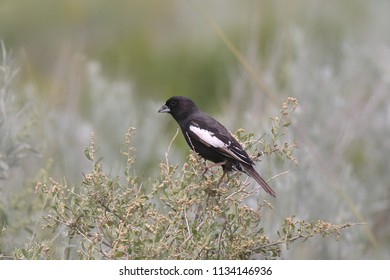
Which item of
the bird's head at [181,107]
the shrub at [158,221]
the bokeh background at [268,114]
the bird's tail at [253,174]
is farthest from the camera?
the bokeh background at [268,114]

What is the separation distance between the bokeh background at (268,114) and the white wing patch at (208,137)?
1.38 feet

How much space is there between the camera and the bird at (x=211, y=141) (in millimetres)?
4867

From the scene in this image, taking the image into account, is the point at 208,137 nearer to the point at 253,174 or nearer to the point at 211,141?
the point at 211,141

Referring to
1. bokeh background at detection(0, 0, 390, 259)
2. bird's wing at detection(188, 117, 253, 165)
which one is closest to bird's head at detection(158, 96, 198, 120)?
bird's wing at detection(188, 117, 253, 165)

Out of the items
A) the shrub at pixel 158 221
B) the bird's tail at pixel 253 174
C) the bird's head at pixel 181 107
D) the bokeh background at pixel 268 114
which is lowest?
the shrub at pixel 158 221

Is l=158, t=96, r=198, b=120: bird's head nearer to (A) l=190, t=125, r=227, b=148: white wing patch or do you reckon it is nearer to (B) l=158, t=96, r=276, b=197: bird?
(B) l=158, t=96, r=276, b=197: bird

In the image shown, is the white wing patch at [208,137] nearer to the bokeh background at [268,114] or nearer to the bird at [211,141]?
the bird at [211,141]

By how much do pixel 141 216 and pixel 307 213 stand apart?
234 cm

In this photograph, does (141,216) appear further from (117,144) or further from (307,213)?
(117,144)

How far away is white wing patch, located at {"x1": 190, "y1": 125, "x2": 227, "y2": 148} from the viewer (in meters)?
5.06

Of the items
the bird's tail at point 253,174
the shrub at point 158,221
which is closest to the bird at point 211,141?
the bird's tail at point 253,174

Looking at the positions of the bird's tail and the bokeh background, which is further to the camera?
the bokeh background

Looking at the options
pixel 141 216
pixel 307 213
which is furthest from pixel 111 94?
pixel 141 216

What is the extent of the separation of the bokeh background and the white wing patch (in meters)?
0.42
